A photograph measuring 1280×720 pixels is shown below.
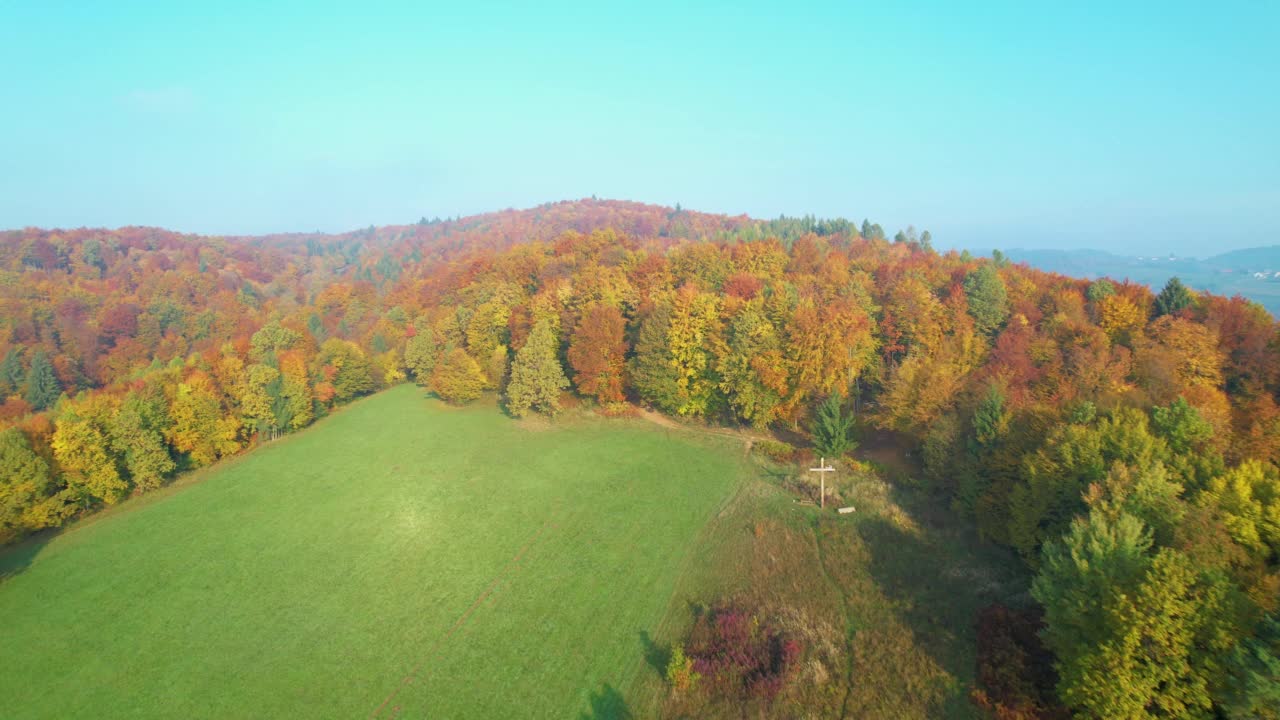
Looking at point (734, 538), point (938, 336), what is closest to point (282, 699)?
point (734, 538)

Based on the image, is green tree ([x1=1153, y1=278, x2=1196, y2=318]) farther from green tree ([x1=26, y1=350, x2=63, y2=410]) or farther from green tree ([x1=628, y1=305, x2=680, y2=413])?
green tree ([x1=26, y1=350, x2=63, y2=410])

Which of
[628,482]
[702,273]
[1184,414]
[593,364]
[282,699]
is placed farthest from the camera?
[702,273]

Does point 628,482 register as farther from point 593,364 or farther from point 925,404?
point 925,404

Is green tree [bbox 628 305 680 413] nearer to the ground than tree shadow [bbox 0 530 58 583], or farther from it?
farther from it

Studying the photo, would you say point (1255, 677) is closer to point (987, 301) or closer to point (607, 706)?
point (607, 706)

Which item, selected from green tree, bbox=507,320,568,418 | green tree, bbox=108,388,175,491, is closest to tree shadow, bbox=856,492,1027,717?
green tree, bbox=507,320,568,418

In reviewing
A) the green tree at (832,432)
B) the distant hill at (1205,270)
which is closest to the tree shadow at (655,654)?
the green tree at (832,432)

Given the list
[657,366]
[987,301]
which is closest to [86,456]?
[657,366]
